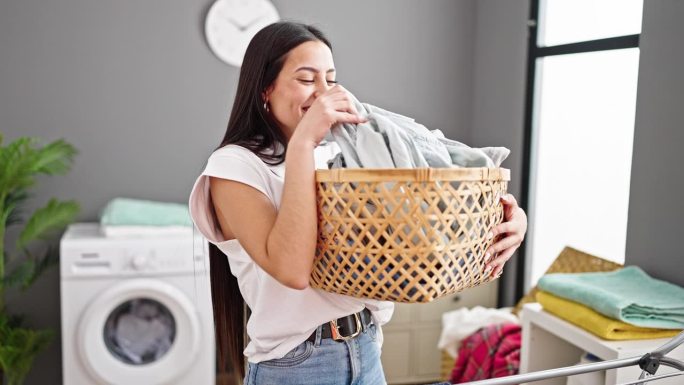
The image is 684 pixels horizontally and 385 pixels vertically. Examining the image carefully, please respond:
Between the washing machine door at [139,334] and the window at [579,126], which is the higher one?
the window at [579,126]

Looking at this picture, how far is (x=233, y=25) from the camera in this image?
3.29 meters

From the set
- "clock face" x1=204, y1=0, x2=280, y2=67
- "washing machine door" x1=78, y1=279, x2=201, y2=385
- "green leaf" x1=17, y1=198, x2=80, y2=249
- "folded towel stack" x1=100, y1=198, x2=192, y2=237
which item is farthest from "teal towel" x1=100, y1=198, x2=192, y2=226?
"clock face" x1=204, y1=0, x2=280, y2=67

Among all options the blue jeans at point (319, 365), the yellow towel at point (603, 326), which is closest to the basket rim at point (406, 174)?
the blue jeans at point (319, 365)

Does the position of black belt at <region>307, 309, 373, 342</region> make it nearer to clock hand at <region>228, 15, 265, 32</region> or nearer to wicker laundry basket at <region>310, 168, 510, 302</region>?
wicker laundry basket at <region>310, 168, 510, 302</region>

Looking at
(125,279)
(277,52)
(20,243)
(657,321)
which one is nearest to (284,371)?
(277,52)

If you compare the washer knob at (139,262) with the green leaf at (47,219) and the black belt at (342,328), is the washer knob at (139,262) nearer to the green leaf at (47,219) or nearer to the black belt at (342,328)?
the green leaf at (47,219)

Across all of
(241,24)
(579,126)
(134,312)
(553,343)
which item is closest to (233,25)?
(241,24)

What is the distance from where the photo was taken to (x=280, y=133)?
3.71 feet

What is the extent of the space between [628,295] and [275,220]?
4.59ft

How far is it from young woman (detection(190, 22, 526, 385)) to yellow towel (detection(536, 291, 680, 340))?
916 mm

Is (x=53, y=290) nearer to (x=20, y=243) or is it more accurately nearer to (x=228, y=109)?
(x=20, y=243)

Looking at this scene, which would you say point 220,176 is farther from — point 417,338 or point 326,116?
point 417,338

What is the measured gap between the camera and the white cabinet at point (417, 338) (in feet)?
10.4

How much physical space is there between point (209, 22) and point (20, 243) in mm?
1334
